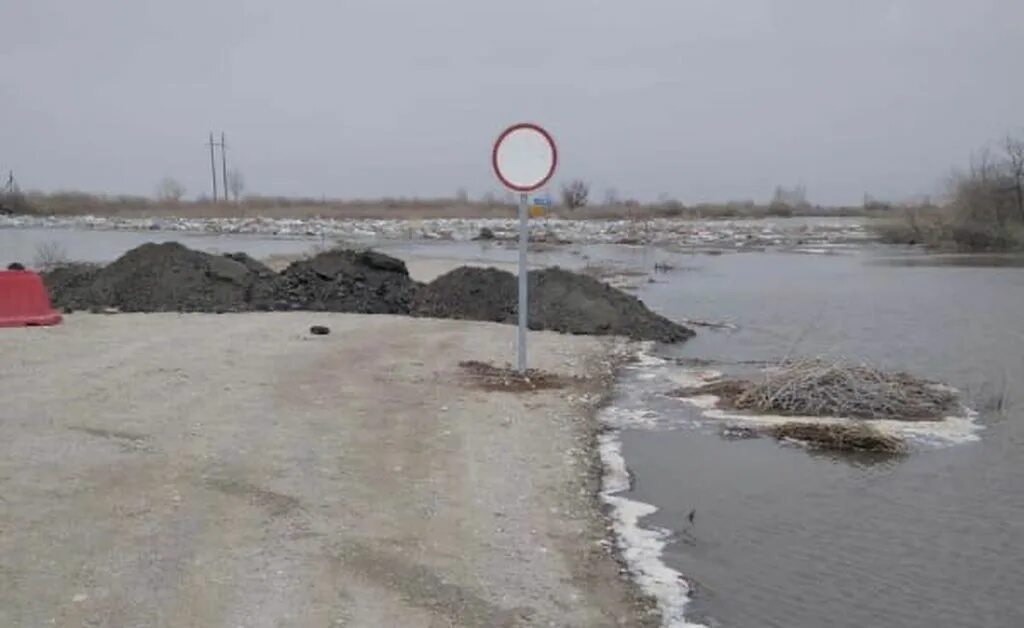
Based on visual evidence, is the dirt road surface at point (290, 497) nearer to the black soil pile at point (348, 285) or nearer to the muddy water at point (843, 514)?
the muddy water at point (843, 514)

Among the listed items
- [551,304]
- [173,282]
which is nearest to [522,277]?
[551,304]

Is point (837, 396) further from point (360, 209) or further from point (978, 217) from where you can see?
point (360, 209)

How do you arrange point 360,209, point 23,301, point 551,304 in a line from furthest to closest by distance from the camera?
point 360,209 → point 551,304 → point 23,301

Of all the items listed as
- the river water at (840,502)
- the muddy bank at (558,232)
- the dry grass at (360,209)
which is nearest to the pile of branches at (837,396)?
the river water at (840,502)

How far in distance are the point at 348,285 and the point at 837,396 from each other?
34.4 feet

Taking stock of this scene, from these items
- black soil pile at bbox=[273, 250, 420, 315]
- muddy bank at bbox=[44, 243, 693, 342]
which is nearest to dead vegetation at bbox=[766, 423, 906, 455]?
muddy bank at bbox=[44, 243, 693, 342]

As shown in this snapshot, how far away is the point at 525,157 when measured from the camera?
33.4ft

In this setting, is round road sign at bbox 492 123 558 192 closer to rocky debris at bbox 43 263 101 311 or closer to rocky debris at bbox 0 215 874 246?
rocky debris at bbox 43 263 101 311

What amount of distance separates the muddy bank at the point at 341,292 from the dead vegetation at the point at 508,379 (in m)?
4.69

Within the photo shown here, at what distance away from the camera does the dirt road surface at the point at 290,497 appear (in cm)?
477

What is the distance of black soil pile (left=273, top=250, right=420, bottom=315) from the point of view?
1775cm

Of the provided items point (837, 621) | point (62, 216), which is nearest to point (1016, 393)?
point (837, 621)

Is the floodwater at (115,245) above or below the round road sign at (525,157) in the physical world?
below

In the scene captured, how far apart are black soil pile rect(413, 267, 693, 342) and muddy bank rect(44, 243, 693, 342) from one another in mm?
17
